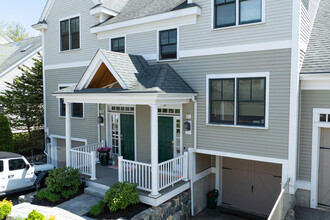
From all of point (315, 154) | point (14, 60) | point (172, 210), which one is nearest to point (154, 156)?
point (172, 210)

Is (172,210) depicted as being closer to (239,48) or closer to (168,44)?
(239,48)

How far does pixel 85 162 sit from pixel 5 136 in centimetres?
730

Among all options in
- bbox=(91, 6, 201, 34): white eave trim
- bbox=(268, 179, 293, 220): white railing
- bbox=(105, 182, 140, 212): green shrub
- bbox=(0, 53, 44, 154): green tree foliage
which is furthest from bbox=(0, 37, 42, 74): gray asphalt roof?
bbox=(268, 179, 293, 220): white railing

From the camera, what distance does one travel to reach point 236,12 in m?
8.93

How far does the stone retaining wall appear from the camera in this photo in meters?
8.01

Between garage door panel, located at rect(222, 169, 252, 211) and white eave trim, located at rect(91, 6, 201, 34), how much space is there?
6.32 meters

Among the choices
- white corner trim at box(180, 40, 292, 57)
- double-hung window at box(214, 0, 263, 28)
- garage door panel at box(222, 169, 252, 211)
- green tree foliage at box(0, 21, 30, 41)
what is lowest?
garage door panel at box(222, 169, 252, 211)

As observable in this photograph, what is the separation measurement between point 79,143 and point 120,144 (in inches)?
120

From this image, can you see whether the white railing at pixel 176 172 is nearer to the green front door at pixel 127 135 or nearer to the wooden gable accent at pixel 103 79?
the green front door at pixel 127 135

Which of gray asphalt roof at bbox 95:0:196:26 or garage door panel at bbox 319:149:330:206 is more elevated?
gray asphalt roof at bbox 95:0:196:26

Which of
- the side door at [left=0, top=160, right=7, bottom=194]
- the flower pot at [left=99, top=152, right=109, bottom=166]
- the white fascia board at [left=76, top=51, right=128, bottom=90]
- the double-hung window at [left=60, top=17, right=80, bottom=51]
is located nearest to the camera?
the white fascia board at [left=76, top=51, right=128, bottom=90]

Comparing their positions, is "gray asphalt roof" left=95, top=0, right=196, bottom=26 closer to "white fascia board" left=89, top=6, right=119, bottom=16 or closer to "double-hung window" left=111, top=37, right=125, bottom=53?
"white fascia board" left=89, top=6, right=119, bottom=16

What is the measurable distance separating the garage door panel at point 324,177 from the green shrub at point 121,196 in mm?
5841

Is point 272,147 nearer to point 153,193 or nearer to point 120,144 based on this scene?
point 153,193
